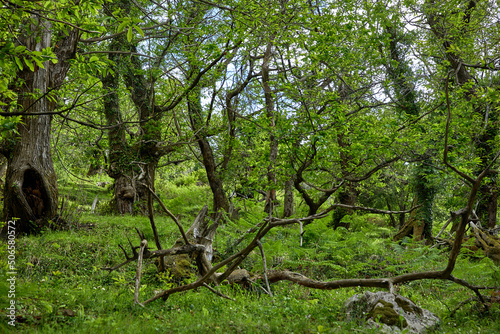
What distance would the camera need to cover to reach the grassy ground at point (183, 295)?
3467 millimetres

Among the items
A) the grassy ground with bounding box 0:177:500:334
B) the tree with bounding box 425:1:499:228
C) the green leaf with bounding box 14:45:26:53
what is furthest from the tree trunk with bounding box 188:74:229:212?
the green leaf with bounding box 14:45:26:53

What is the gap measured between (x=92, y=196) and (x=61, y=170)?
229cm

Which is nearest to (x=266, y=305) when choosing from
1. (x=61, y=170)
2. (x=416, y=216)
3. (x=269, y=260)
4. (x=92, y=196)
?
(x=269, y=260)

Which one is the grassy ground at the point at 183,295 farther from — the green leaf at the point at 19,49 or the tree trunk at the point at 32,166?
the green leaf at the point at 19,49

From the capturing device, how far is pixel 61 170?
1272 cm

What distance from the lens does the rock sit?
3674mm

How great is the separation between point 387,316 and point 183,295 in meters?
2.96

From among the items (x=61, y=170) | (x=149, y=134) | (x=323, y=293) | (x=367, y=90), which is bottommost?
(x=323, y=293)

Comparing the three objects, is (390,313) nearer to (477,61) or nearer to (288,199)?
(477,61)

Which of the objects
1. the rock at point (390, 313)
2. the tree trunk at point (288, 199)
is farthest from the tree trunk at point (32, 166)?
the tree trunk at point (288, 199)

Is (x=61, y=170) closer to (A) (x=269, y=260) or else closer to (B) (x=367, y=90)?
(A) (x=269, y=260)

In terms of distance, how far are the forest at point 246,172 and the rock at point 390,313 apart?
2 centimetres

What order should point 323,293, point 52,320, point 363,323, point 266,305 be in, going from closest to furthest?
1. point 52,320
2. point 363,323
3. point 266,305
4. point 323,293

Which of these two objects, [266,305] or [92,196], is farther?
[92,196]
